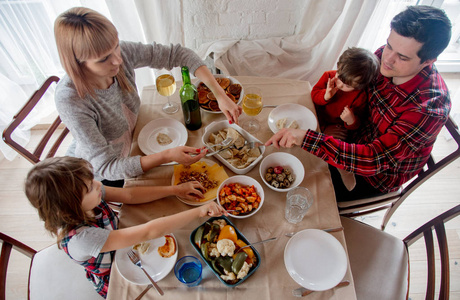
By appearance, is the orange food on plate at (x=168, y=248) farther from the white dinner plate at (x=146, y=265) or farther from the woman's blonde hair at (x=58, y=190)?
the woman's blonde hair at (x=58, y=190)

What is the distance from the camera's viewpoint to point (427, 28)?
1.08 m

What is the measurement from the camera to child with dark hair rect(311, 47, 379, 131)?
4.38 feet

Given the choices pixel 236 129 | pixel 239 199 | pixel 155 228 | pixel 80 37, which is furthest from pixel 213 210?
pixel 80 37

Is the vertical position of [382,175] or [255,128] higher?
[255,128]

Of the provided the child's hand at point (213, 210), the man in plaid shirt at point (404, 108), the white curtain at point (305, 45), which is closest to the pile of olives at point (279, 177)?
the man in plaid shirt at point (404, 108)

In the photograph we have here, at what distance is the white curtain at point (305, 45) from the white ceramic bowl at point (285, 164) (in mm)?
1062

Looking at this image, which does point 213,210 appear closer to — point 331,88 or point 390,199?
point 331,88

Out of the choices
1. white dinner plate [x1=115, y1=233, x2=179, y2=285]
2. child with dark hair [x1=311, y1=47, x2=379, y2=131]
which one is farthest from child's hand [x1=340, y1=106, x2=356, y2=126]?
white dinner plate [x1=115, y1=233, x2=179, y2=285]

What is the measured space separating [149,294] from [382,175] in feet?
3.93

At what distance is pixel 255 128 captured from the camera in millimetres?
1444

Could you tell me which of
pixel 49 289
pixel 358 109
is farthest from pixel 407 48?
pixel 49 289

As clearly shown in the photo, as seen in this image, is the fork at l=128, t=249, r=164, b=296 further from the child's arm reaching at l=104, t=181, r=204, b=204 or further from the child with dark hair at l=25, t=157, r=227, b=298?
the child's arm reaching at l=104, t=181, r=204, b=204

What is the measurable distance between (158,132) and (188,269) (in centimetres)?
71

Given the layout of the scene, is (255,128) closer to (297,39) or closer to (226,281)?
(226,281)
